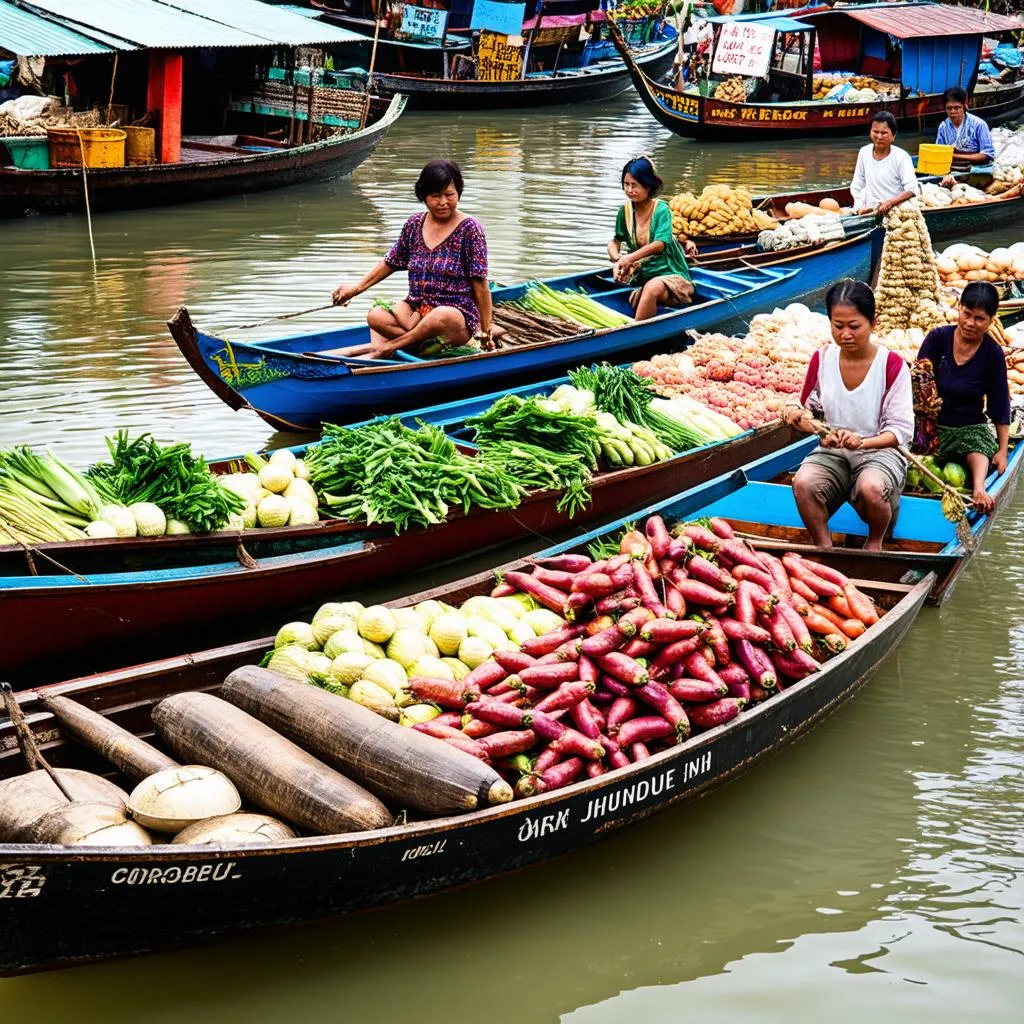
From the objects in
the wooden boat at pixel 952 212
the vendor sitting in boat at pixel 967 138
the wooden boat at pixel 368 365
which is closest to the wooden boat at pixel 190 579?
the wooden boat at pixel 368 365

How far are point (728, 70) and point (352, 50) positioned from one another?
26.1 ft

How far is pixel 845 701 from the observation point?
5477mm

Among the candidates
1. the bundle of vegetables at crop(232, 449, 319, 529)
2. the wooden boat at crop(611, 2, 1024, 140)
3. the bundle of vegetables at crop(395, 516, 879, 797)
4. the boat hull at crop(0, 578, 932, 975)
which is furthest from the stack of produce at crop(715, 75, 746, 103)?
the boat hull at crop(0, 578, 932, 975)

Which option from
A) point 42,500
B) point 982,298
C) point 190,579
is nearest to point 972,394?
point 982,298

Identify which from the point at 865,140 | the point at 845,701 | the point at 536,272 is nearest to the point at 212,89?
the point at 536,272

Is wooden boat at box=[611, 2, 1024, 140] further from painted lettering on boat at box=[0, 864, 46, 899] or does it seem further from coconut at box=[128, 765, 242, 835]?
painted lettering on boat at box=[0, 864, 46, 899]

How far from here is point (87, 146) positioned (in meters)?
13.9

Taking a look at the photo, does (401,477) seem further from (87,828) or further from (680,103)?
(680,103)

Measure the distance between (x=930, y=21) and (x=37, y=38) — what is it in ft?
45.6

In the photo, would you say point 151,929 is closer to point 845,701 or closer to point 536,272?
point 845,701

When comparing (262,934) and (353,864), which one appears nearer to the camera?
(353,864)

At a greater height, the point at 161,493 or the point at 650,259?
the point at 650,259

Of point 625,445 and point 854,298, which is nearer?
point 854,298

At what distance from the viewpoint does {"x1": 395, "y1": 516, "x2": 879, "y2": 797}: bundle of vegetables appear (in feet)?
14.0
